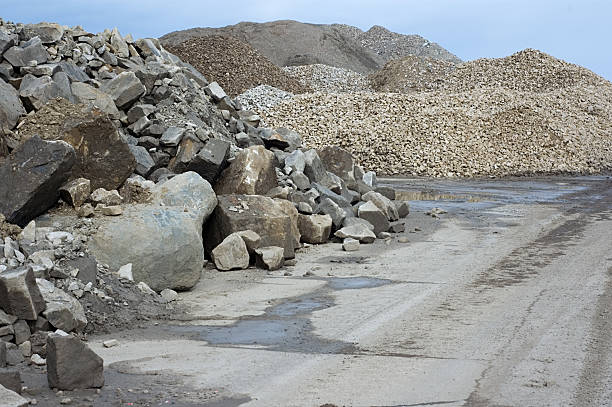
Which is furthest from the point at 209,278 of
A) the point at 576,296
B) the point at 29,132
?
the point at 576,296

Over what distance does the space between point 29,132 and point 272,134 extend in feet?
16.9

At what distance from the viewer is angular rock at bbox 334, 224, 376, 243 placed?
11312mm

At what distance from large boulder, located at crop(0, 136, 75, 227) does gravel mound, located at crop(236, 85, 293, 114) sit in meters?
22.2

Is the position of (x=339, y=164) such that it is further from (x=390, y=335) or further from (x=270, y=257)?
(x=390, y=335)

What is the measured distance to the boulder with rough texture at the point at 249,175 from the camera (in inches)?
436

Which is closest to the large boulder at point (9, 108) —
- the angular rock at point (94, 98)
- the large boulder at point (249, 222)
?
the angular rock at point (94, 98)

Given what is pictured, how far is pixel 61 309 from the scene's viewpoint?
608 cm

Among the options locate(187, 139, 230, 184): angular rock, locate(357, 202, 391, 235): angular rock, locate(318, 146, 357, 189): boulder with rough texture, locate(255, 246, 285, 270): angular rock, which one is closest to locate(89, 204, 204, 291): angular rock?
locate(255, 246, 285, 270): angular rock

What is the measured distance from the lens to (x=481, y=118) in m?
28.8

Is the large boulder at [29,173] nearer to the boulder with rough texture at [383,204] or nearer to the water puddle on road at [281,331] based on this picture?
the water puddle on road at [281,331]

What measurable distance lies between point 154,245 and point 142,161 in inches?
116

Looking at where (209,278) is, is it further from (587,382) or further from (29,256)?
(587,382)

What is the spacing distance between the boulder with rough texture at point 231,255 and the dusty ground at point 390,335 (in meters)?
0.21

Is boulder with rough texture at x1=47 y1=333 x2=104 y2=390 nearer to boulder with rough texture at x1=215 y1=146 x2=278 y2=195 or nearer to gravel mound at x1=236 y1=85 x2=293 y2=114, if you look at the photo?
boulder with rough texture at x1=215 y1=146 x2=278 y2=195
